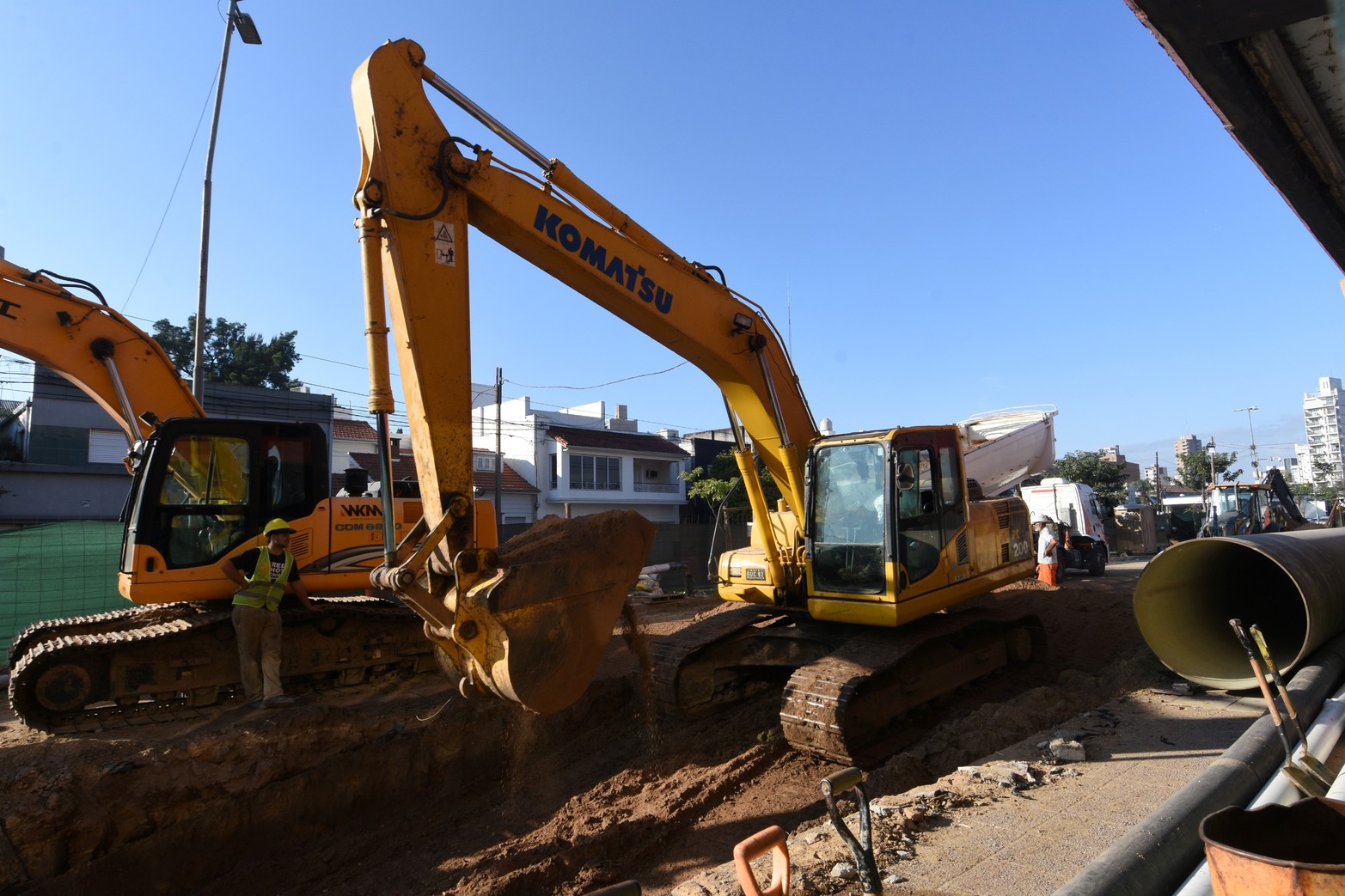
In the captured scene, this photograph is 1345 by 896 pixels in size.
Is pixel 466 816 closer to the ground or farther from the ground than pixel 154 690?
closer to the ground

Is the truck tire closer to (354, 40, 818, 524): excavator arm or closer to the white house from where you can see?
(354, 40, 818, 524): excavator arm

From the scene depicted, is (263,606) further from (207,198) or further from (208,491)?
(207,198)

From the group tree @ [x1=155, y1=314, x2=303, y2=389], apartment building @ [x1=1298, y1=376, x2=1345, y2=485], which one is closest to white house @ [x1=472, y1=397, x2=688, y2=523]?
tree @ [x1=155, y1=314, x2=303, y2=389]

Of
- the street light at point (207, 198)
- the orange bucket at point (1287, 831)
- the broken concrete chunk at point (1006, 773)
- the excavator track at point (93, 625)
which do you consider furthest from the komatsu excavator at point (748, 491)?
the street light at point (207, 198)

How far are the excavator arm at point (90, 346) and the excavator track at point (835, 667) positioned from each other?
583cm

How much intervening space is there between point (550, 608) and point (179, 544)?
5.14 meters

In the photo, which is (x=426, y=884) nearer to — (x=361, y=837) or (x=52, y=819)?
(x=361, y=837)

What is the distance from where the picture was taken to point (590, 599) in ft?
14.2

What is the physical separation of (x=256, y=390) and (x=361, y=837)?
1748cm

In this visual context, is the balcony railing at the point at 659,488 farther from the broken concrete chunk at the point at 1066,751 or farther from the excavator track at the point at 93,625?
the broken concrete chunk at the point at 1066,751

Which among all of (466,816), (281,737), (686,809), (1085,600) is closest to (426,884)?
(466,816)

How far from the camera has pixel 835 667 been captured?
6184 millimetres

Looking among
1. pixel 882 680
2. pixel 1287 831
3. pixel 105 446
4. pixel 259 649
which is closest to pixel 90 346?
pixel 259 649

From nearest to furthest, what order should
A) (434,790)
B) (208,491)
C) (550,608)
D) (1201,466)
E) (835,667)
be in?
(550,608)
(835,667)
(434,790)
(208,491)
(1201,466)
